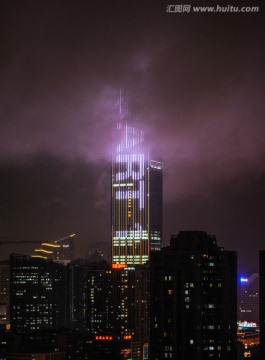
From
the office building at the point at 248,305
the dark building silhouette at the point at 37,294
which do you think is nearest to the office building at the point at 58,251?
the dark building silhouette at the point at 37,294

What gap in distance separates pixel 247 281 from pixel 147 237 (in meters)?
6.46

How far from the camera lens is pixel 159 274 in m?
13.2

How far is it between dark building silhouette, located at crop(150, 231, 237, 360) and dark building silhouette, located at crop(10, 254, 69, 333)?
9.55m

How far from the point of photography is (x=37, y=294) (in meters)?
24.1

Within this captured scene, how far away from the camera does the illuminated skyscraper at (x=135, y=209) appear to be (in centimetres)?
2148

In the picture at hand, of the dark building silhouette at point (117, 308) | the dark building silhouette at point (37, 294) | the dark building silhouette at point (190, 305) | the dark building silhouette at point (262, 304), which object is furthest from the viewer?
the dark building silhouette at point (37, 294)

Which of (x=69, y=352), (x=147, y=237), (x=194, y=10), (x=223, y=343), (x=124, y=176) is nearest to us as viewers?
(x=194, y=10)

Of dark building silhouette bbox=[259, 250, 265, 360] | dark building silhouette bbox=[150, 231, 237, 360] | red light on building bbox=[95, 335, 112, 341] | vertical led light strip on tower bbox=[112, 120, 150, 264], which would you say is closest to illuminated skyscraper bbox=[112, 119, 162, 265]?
vertical led light strip on tower bbox=[112, 120, 150, 264]

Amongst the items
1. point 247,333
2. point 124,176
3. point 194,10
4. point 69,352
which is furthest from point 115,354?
point 194,10

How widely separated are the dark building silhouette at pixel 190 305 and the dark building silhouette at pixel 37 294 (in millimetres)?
9552

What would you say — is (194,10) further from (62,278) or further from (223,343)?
(62,278)

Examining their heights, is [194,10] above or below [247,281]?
above

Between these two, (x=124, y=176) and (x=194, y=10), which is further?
(x=124, y=176)

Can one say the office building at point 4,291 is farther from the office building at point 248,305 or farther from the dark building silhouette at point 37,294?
the office building at point 248,305
